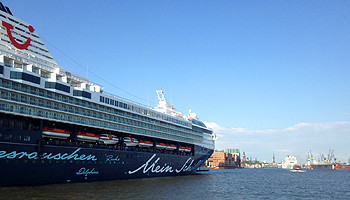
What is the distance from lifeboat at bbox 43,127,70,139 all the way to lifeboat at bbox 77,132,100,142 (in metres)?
2.41

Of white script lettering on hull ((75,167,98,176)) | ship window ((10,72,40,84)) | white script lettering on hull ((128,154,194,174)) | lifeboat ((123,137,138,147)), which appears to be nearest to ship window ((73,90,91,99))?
ship window ((10,72,40,84))

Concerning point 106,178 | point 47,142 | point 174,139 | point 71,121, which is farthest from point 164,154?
Result: point 47,142

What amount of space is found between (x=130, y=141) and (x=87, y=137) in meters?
11.6

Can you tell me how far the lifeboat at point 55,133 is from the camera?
1600 inches

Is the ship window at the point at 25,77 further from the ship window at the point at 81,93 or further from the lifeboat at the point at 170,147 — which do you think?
the lifeboat at the point at 170,147

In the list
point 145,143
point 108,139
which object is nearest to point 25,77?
point 108,139

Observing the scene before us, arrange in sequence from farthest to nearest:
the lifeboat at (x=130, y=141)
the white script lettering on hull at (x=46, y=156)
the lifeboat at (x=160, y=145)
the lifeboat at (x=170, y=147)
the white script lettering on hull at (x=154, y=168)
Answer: the lifeboat at (x=170, y=147) → the lifeboat at (x=160, y=145) → the white script lettering on hull at (x=154, y=168) → the lifeboat at (x=130, y=141) → the white script lettering on hull at (x=46, y=156)

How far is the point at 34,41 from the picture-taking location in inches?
1836

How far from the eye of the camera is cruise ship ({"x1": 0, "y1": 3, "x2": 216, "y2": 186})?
36.5 metres

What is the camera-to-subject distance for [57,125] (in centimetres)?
4450

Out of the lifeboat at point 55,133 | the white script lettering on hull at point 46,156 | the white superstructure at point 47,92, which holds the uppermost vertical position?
the white superstructure at point 47,92

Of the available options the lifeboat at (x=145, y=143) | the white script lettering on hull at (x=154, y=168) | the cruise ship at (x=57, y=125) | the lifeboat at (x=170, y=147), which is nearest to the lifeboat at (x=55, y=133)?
the cruise ship at (x=57, y=125)

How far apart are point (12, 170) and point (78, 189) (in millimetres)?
7546

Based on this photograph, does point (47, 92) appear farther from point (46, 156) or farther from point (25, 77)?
point (46, 156)
